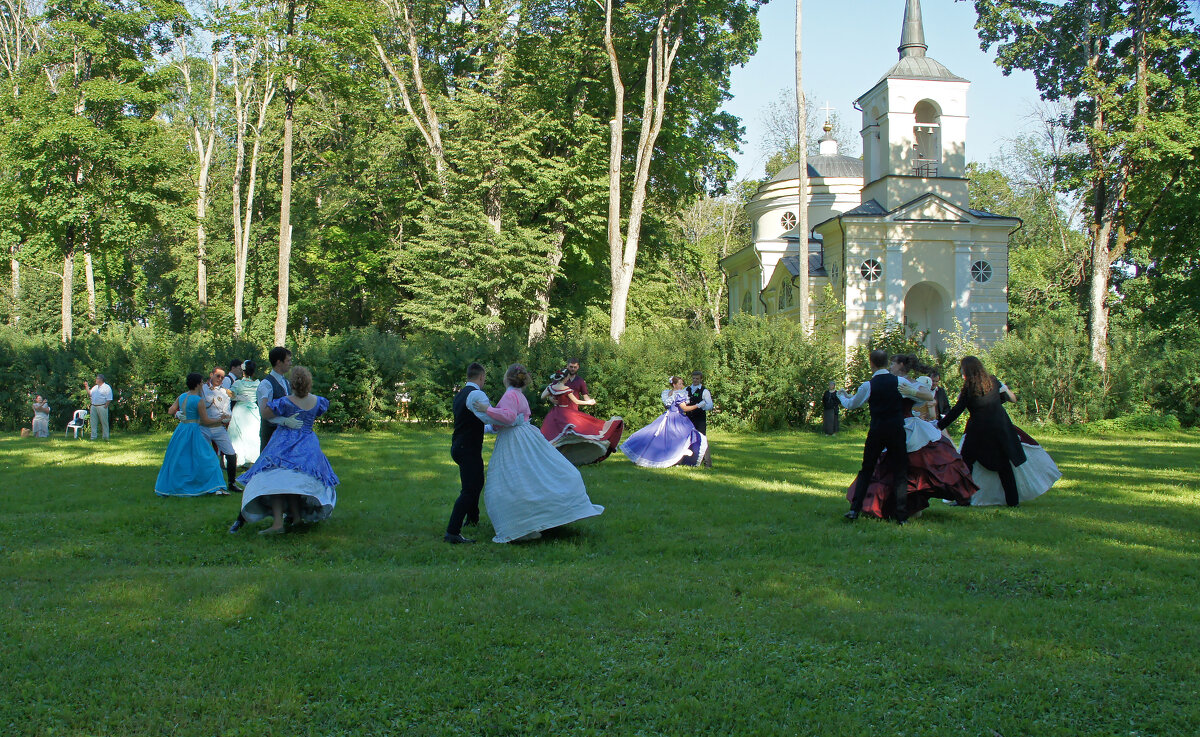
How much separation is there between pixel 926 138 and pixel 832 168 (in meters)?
9.87

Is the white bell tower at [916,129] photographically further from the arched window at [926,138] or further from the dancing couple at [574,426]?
the dancing couple at [574,426]

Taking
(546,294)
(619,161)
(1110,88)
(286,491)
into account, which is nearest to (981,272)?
(1110,88)

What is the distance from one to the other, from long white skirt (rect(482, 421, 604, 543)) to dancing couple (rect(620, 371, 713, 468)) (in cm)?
642

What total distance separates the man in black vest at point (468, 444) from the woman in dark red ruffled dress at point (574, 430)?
5535mm

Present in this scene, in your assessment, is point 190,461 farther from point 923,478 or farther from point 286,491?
point 923,478

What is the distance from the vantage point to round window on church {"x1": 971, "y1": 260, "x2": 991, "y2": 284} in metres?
39.6

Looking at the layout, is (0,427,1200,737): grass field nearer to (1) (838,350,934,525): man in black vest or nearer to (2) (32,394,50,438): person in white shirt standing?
(1) (838,350,934,525): man in black vest

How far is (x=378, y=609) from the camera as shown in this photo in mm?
6434

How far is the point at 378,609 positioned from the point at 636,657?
2092 mm

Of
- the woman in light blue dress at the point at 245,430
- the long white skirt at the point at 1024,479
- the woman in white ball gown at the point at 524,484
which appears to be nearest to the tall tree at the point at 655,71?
the woman in light blue dress at the point at 245,430

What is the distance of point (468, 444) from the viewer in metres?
9.47

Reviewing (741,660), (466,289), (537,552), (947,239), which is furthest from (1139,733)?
(947,239)

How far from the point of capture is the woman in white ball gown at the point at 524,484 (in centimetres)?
902

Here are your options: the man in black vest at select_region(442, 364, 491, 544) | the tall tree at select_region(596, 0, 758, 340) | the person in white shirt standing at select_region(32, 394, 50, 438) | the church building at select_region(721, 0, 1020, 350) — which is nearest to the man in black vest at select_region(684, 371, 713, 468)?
the man in black vest at select_region(442, 364, 491, 544)
